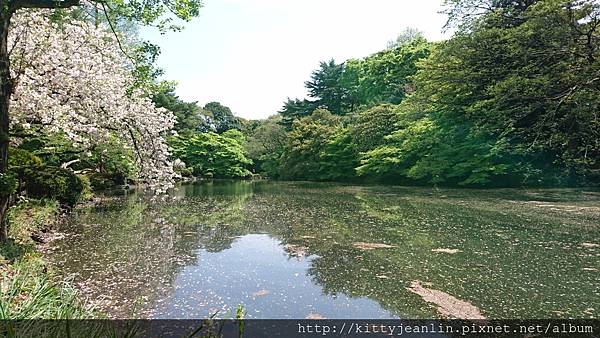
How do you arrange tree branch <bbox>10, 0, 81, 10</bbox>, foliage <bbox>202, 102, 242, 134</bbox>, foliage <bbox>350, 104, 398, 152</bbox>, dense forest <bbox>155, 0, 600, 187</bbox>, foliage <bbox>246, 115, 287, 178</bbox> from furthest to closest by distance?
foliage <bbox>202, 102, 242, 134</bbox> → foliage <bbox>246, 115, 287, 178</bbox> → foliage <bbox>350, 104, 398, 152</bbox> → dense forest <bbox>155, 0, 600, 187</bbox> → tree branch <bbox>10, 0, 81, 10</bbox>

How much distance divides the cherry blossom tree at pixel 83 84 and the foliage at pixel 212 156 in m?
25.8

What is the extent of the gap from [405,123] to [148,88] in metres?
16.5

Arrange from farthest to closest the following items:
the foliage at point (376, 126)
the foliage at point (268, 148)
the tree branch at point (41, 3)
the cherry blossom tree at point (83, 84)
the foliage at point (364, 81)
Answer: the foliage at point (268, 148) → the foliage at point (364, 81) → the foliage at point (376, 126) → the cherry blossom tree at point (83, 84) → the tree branch at point (41, 3)

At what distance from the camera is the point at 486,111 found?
1622cm

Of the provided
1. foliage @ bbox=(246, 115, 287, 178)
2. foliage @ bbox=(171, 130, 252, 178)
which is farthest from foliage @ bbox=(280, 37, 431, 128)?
foliage @ bbox=(171, 130, 252, 178)

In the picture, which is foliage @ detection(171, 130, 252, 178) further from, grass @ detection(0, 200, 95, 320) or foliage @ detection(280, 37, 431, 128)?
grass @ detection(0, 200, 95, 320)

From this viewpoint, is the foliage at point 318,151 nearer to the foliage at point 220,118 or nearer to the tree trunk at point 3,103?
the foliage at point 220,118

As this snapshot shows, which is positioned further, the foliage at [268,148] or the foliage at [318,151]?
the foliage at [268,148]

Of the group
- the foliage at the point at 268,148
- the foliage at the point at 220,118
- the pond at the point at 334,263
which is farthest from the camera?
the foliage at the point at 220,118

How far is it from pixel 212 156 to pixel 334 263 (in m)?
31.4

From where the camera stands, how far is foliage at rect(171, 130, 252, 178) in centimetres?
3453

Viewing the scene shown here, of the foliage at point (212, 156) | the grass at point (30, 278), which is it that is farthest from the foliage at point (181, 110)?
the grass at point (30, 278)

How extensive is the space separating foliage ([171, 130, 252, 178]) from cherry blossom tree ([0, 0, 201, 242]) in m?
25.8

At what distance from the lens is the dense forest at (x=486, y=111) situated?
13855 millimetres
